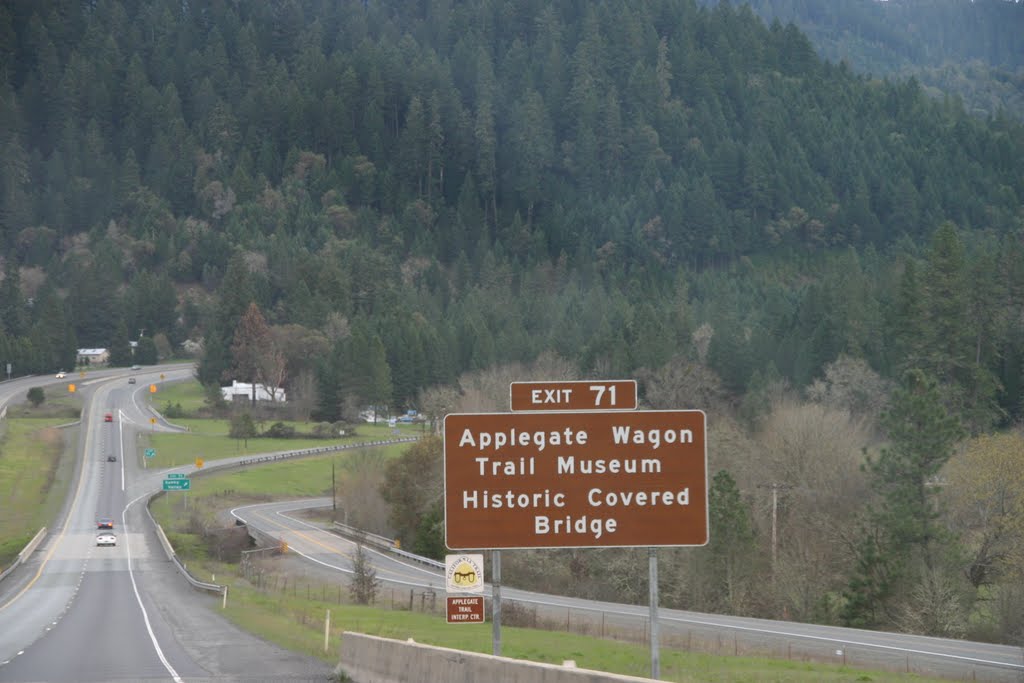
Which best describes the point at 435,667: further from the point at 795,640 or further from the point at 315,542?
the point at 315,542

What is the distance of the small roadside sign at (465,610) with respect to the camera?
21.0m

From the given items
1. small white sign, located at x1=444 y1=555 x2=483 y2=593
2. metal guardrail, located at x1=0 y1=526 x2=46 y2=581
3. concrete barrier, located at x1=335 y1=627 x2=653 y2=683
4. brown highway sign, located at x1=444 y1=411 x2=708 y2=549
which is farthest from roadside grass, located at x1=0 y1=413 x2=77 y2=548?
brown highway sign, located at x1=444 y1=411 x2=708 y2=549

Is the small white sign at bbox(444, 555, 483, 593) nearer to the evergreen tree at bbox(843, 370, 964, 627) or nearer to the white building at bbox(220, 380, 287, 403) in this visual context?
the evergreen tree at bbox(843, 370, 964, 627)

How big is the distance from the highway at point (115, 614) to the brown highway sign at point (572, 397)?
29.9 feet

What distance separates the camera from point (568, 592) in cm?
6906

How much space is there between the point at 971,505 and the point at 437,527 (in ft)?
96.3

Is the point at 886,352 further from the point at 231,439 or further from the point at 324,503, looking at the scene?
the point at 231,439

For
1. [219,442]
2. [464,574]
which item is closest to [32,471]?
[219,442]

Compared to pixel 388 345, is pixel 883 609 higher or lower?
lower

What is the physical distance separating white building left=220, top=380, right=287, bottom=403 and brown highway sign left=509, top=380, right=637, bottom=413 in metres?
151

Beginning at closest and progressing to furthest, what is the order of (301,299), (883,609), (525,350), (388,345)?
(883,609)
(525,350)
(388,345)
(301,299)

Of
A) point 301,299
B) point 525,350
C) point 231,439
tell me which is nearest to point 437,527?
point 231,439

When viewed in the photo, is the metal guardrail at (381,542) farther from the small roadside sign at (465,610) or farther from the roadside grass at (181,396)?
the roadside grass at (181,396)

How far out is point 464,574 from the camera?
875 inches
